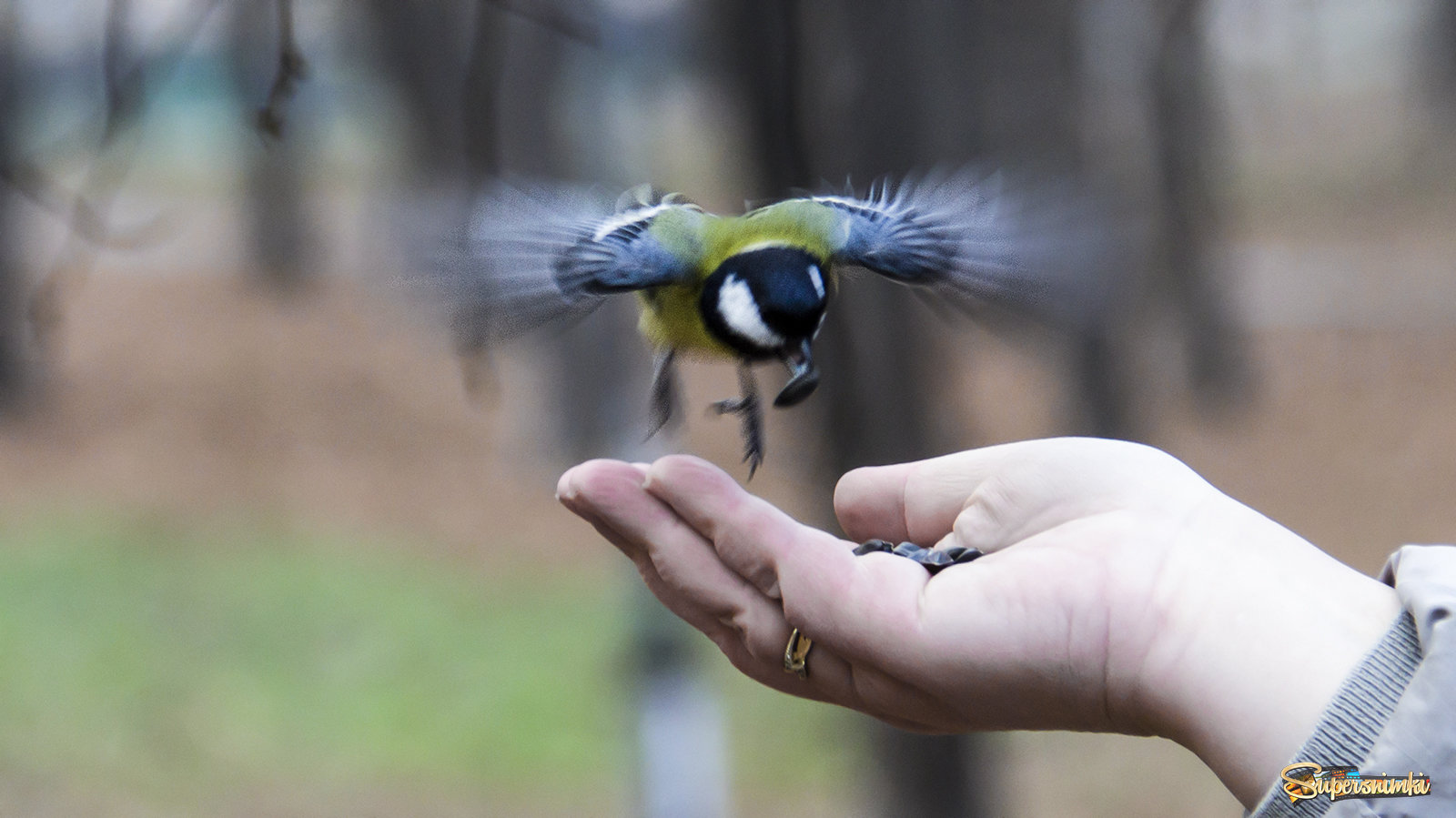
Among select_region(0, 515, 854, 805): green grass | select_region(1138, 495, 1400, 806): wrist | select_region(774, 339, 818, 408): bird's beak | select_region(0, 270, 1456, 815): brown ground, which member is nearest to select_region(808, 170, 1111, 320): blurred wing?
select_region(774, 339, 818, 408): bird's beak

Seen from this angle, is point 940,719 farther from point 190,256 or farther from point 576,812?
point 190,256

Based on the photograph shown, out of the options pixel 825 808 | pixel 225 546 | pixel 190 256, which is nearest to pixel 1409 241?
pixel 825 808

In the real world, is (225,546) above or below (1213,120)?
below

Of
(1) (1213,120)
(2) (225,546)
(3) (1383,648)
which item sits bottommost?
(2) (225,546)

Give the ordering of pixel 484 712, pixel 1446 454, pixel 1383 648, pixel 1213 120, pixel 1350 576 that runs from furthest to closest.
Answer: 1. pixel 1446 454
2. pixel 484 712
3. pixel 1213 120
4. pixel 1350 576
5. pixel 1383 648

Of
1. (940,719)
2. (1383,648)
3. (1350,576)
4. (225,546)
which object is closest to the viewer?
(1383,648)

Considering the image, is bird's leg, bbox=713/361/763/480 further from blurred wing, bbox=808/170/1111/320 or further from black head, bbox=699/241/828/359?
blurred wing, bbox=808/170/1111/320

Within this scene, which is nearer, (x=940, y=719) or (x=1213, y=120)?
(x=940, y=719)
